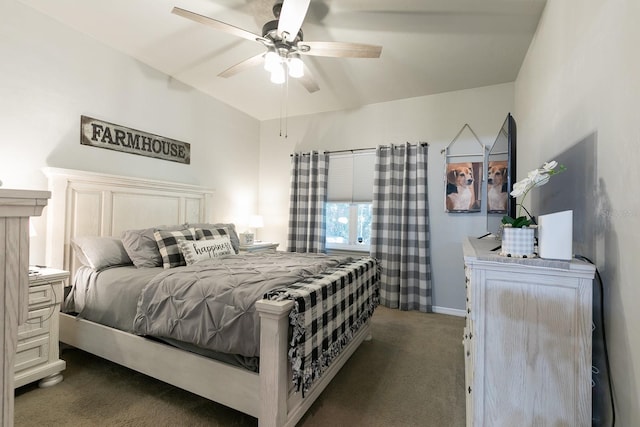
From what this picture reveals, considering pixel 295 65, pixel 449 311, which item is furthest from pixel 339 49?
pixel 449 311

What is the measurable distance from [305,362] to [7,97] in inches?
113

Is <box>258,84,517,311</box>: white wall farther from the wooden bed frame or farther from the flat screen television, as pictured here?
the wooden bed frame

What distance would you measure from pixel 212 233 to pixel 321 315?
67.6 inches

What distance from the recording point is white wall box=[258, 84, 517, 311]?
3.30 meters

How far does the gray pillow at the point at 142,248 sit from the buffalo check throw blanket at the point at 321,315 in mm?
1451

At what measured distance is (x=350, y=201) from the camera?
404 cm

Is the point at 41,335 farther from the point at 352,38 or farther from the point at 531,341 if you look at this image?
the point at 352,38

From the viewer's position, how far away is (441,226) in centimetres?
349

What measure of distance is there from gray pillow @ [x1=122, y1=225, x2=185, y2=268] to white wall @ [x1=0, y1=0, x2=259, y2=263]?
0.63 m

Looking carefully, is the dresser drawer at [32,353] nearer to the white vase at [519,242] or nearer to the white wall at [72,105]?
the white wall at [72,105]

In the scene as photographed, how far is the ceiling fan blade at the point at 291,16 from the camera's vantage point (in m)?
1.64

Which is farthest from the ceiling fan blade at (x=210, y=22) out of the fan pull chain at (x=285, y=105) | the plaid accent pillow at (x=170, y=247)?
the plaid accent pillow at (x=170, y=247)

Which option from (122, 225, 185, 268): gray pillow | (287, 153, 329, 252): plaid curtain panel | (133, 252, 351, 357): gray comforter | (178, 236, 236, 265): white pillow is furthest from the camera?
(287, 153, 329, 252): plaid curtain panel

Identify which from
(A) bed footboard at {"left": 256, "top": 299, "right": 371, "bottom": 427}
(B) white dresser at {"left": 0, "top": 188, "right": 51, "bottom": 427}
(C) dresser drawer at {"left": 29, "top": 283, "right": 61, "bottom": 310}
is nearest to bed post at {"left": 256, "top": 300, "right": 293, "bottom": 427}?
(A) bed footboard at {"left": 256, "top": 299, "right": 371, "bottom": 427}
